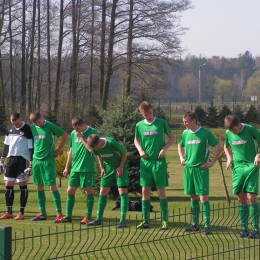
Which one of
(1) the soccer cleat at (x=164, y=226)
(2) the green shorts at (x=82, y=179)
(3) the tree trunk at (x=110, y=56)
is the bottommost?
(1) the soccer cleat at (x=164, y=226)

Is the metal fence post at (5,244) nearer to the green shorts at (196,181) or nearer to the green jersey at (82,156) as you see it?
the green shorts at (196,181)

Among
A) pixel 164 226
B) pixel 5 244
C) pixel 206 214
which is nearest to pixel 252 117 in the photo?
pixel 206 214

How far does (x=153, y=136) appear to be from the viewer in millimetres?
9922

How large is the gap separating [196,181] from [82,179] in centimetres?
211

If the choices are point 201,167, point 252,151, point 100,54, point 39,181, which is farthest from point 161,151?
point 100,54

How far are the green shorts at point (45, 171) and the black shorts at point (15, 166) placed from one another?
0.76ft

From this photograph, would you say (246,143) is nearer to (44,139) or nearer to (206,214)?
(206,214)

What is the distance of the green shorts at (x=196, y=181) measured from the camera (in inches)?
375

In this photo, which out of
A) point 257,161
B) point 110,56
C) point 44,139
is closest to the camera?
point 257,161

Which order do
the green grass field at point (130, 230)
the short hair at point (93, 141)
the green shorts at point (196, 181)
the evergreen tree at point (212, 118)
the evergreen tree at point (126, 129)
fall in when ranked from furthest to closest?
the evergreen tree at point (212, 118)
the evergreen tree at point (126, 129)
the green shorts at point (196, 181)
the short hair at point (93, 141)
the green grass field at point (130, 230)

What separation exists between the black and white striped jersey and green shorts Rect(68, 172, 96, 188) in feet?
3.38

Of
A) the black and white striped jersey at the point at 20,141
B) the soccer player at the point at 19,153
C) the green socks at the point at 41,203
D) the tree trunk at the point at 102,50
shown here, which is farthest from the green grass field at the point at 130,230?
the tree trunk at the point at 102,50

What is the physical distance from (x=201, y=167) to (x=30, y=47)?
43.1 meters

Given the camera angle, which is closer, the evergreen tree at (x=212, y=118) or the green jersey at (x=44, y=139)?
the green jersey at (x=44, y=139)
